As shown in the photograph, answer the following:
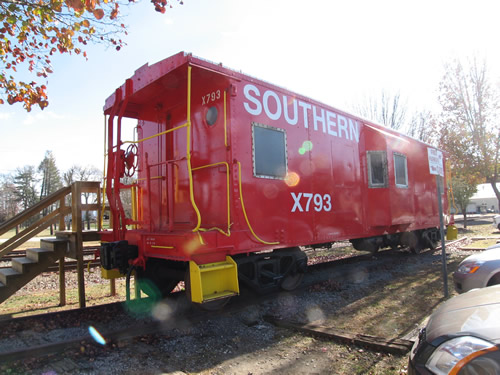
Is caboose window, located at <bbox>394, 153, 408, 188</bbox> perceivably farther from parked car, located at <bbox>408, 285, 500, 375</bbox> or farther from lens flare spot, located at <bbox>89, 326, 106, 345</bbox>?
lens flare spot, located at <bbox>89, 326, 106, 345</bbox>

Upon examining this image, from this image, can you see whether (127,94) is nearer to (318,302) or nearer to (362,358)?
(318,302)

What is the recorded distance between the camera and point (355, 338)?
156 inches

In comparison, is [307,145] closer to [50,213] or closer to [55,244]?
[55,244]

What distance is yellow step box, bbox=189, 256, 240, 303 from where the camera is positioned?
4246 mm

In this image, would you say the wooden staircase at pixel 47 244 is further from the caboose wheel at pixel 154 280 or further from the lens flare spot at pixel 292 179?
the lens flare spot at pixel 292 179

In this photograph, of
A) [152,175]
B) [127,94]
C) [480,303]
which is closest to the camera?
[480,303]

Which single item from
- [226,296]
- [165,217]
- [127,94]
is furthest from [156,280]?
[127,94]

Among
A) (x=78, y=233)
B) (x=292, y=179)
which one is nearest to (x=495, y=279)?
(x=292, y=179)

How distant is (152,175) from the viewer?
6426 millimetres

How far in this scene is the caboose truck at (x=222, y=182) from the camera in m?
4.70

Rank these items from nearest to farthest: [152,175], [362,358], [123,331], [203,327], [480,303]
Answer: [480,303] → [362,358] → [123,331] → [203,327] → [152,175]

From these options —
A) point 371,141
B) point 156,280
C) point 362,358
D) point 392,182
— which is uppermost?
point 371,141

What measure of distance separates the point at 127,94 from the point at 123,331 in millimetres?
3435

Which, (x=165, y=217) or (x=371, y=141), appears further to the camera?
(x=371, y=141)
